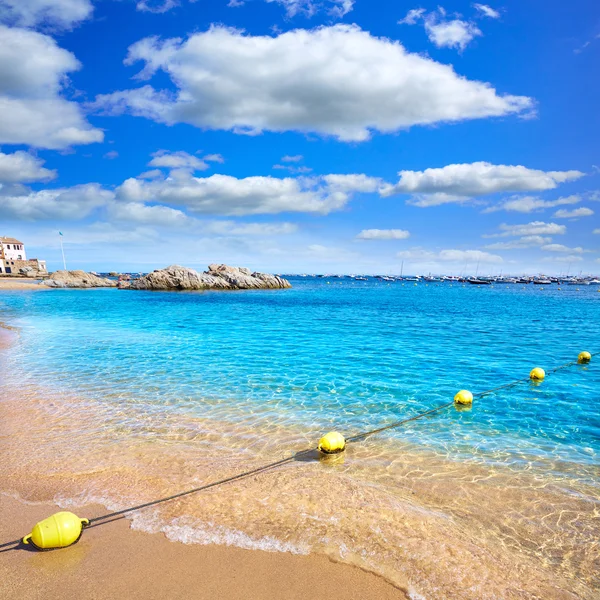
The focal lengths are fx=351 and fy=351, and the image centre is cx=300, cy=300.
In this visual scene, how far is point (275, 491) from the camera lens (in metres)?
7.21

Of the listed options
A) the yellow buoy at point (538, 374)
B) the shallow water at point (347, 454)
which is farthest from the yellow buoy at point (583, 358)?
the yellow buoy at point (538, 374)

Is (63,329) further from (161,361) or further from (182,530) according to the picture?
(182,530)

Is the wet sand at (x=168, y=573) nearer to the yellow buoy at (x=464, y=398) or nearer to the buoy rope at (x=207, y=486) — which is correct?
the buoy rope at (x=207, y=486)

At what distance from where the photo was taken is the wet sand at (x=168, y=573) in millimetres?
4742

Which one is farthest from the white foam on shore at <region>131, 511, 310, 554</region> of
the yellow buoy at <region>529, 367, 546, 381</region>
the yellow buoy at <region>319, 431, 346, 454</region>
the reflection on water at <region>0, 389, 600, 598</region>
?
the yellow buoy at <region>529, 367, 546, 381</region>

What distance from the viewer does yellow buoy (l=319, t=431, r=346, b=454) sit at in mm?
8961

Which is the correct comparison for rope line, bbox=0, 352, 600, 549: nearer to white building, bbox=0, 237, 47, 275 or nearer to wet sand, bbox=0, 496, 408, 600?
wet sand, bbox=0, 496, 408, 600

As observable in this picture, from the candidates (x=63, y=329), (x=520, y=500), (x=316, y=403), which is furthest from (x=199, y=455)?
(x=63, y=329)

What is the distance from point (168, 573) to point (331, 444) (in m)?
4.77

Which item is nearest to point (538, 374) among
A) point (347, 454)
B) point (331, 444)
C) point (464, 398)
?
point (464, 398)

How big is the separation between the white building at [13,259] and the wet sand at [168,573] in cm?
14384

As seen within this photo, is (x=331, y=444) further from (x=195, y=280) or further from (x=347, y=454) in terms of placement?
(x=195, y=280)

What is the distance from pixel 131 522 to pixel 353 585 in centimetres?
392

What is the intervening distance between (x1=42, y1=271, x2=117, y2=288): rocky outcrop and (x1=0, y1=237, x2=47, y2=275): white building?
38440mm
